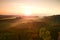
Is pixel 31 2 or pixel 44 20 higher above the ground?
pixel 31 2

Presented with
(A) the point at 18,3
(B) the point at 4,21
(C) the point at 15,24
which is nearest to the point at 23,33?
(C) the point at 15,24

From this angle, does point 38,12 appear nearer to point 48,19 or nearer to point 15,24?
point 48,19

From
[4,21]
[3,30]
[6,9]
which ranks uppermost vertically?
[6,9]

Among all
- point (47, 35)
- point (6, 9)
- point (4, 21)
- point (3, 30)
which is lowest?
point (47, 35)

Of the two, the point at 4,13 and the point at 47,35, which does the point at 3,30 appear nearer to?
the point at 4,13

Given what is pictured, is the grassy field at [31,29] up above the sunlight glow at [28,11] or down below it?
below

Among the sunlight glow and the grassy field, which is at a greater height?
the sunlight glow

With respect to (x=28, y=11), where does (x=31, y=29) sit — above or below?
below

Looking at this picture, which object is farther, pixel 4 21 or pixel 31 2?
pixel 31 2

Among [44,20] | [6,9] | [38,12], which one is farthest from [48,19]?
[6,9]
